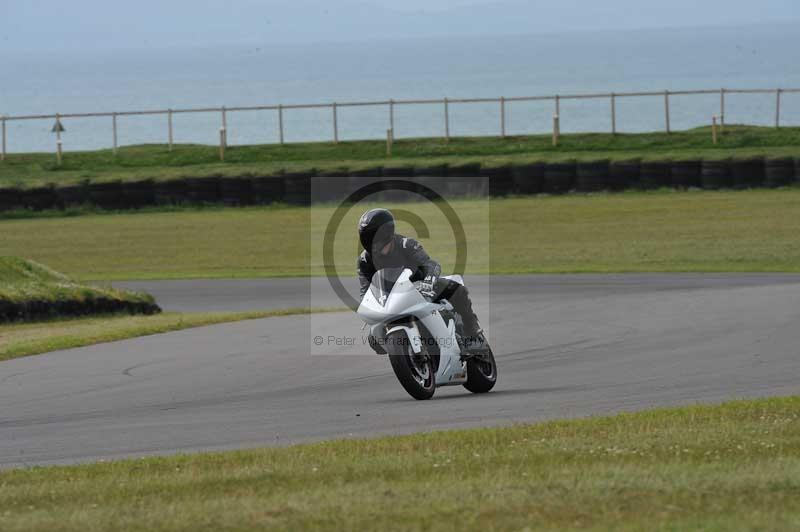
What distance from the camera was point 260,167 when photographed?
48656mm

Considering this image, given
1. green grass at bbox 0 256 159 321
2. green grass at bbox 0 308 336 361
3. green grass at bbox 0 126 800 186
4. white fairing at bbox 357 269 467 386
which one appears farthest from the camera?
green grass at bbox 0 126 800 186

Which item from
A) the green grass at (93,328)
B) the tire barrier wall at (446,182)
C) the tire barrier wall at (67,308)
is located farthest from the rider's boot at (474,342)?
the tire barrier wall at (446,182)

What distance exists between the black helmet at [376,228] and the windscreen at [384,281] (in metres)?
0.23

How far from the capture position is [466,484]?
776cm

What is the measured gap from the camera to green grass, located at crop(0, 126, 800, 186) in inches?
1870

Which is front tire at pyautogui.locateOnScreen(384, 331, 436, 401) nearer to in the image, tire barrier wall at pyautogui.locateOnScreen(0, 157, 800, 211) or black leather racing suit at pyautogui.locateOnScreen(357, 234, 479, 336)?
black leather racing suit at pyautogui.locateOnScreen(357, 234, 479, 336)

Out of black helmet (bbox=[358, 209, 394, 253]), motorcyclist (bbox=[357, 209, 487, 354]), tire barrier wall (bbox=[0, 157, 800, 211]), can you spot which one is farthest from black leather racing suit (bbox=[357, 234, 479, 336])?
tire barrier wall (bbox=[0, 157, 800, 211])

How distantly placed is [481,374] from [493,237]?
21.3 m

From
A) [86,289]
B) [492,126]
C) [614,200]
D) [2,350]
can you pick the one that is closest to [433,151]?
[614,200]

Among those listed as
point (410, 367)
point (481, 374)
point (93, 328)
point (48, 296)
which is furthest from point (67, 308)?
point (410, 367)

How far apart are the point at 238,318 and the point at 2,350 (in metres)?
4.33

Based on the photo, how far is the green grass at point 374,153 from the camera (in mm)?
47500

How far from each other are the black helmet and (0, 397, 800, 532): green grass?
215 cm

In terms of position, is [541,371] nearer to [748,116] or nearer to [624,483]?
[624,483]
